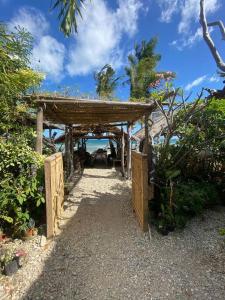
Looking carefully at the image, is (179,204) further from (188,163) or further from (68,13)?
(68,13)

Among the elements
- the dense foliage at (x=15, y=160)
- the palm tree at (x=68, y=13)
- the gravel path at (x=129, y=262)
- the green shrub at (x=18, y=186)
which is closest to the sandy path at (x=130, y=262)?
the gravel path at (x=129, y=262)

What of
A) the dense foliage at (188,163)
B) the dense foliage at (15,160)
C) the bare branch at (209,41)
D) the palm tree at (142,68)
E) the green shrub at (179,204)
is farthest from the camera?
the palm tree at (142,68)

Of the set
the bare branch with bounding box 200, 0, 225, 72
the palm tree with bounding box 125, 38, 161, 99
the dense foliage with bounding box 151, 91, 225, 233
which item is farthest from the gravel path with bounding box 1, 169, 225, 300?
the palm tree with bounding box 125, 38, 161, 99

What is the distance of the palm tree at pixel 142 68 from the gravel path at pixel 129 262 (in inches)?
654

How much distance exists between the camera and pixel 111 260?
10.8 feet

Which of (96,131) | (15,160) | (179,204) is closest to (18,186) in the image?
(15,160)

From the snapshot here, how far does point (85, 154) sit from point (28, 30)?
10.5m

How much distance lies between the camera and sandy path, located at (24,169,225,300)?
8.61 ft

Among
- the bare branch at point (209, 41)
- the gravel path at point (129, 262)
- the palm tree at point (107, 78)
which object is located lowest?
the gravel path at point (129, 262)

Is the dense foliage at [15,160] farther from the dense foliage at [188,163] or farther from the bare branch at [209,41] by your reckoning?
the bare branch at [209,41]

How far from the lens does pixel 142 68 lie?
20.8 m

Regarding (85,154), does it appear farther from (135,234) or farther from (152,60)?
(152,60)

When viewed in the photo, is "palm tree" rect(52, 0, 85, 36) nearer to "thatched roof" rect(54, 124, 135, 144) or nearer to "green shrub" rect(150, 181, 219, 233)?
"green shrub" rect(150, 181, 219, 233)

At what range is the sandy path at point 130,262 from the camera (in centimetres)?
262
